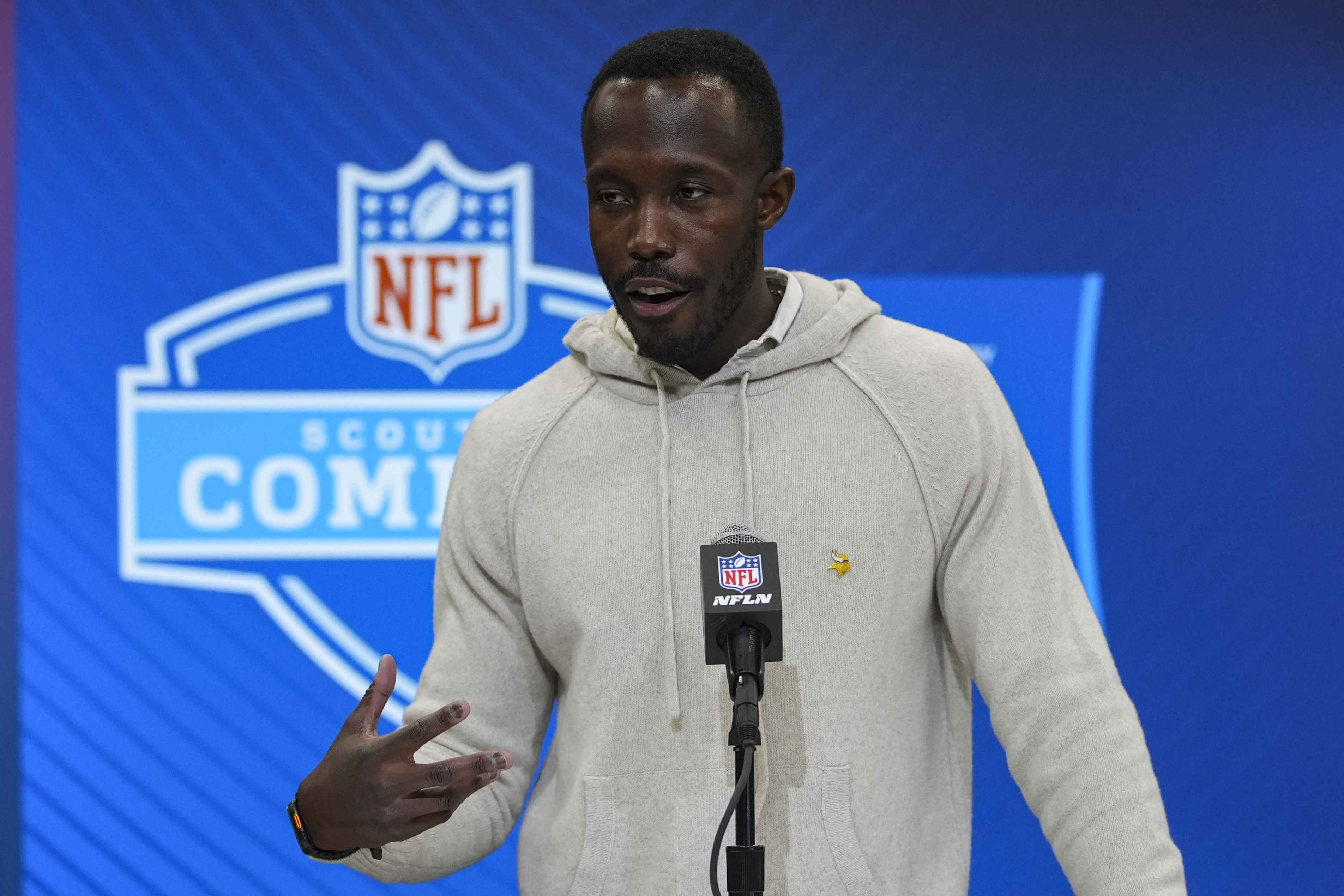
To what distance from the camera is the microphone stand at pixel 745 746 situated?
97cm

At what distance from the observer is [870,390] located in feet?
4.42

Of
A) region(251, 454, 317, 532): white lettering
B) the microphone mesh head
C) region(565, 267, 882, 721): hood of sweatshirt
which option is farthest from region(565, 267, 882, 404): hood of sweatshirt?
region(251, 454, 317, 532): white lettering

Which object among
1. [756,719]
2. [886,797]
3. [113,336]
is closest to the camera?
[756,719]

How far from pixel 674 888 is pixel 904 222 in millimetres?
1754

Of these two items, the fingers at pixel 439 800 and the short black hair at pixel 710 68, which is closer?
the fingers at pixel 439 800

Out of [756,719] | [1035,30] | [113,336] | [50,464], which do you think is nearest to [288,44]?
[113,336]

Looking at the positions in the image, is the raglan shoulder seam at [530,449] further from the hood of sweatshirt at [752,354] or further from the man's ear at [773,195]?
the man's ear at [773,195]

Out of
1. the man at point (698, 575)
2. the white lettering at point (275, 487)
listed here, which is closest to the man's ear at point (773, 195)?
the man at point (698, 575)

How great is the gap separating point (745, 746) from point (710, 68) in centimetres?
68

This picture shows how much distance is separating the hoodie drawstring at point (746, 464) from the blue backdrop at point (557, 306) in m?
1.39

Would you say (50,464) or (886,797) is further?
(50,464)

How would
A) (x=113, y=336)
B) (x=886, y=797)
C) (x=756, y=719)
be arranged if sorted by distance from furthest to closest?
(x=113, y=336), (x=886, y=797), (x=756, y=719)

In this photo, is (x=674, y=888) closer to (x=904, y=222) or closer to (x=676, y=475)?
(x=676, y=475)

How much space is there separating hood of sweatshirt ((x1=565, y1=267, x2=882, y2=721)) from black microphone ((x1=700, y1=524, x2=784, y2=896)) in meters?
0.24
